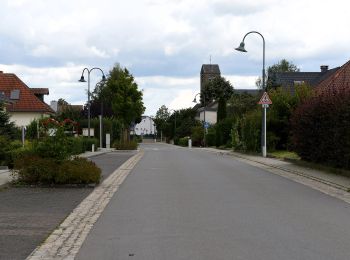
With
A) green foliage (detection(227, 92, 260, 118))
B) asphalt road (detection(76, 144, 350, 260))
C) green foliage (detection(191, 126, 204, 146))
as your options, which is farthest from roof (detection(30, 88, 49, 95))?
asphalt road (detection(76, 144, 350, 260))

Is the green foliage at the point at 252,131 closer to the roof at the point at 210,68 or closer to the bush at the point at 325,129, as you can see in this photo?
the bush at the point at 325,129

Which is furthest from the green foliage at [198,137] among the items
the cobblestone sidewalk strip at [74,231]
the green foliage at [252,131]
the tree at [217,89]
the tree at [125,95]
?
the cobblestone sidewalk strip at [74,231]

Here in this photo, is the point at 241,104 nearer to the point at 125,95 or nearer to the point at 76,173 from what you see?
the point at 125,95

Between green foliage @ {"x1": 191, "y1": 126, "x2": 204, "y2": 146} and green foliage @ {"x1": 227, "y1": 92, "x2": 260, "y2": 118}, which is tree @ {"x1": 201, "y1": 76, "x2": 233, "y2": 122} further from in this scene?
green foliage @ {"x1": 227, "y1": 92, "x2": 260, "y2": 118}

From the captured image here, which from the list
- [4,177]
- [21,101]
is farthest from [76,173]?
[21,101]

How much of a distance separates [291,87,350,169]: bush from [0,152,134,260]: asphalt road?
8.94m

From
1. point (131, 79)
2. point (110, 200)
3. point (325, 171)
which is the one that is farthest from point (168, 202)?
point (131, 79)

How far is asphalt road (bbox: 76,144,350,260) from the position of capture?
7.49 meters

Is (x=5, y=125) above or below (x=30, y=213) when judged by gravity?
above

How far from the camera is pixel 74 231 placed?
9125mm

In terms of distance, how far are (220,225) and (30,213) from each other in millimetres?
3830

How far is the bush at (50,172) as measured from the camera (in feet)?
51.5

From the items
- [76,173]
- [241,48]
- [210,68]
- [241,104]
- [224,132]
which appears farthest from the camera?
[210,68]

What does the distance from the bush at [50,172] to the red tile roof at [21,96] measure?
132 feet
